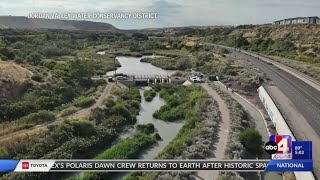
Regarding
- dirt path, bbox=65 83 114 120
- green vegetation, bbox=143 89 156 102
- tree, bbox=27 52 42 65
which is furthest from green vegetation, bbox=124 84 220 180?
tree, bbox=27 52 42 65

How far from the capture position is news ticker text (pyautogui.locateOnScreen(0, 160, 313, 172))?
59.8 feet

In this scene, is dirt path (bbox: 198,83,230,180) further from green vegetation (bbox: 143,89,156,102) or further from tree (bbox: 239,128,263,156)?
green vegetation (bbox: 143,89,156,102)

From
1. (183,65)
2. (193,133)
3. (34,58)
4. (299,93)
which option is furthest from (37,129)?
(183,65)

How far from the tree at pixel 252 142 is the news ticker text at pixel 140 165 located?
49.0 ft

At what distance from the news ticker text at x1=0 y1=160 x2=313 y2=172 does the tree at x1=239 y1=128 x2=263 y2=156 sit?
49.0 feet

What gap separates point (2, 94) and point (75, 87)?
17287 millimetres

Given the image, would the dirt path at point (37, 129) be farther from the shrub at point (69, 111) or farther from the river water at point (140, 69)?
the river water at point (140, 69)

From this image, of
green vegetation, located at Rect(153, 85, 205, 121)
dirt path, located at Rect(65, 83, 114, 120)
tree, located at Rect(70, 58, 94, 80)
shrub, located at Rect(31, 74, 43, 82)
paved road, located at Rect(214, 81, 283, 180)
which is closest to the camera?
paved road, located at Rect(214, 81, 283, 180)

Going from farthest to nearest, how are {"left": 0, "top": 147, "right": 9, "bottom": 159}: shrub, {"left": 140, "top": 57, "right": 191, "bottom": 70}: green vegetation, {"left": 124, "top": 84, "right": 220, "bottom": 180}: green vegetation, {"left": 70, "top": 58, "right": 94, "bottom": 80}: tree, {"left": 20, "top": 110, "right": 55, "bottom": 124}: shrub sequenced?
{"left": 140, "top": 57, "right": 191, "bottom": 70}: green vegetation → {"left": 70, "top": 58, "right": 94, "bottom": 80}: tree → {"left": 20, "top": 110, "right": 55, "bottom": 124}: shrub → {"left": 0, "top": 147, "right": 9, "bottom": 159}: shrub → {"left": 124, "top": 84, "right": 220, "bottom": 180}: green vegetation

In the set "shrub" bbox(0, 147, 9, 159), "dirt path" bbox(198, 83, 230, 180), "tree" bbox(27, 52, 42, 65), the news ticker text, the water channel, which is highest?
"tree" bbox(27, 52, 42, 65)

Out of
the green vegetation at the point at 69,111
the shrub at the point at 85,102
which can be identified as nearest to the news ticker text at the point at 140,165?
the green vegetation at the point at 69,111

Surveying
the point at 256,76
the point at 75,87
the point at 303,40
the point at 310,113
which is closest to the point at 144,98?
the point at 75,87

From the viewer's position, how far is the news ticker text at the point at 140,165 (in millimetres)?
18234

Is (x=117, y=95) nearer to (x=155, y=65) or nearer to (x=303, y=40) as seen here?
(x=155, y=65)
